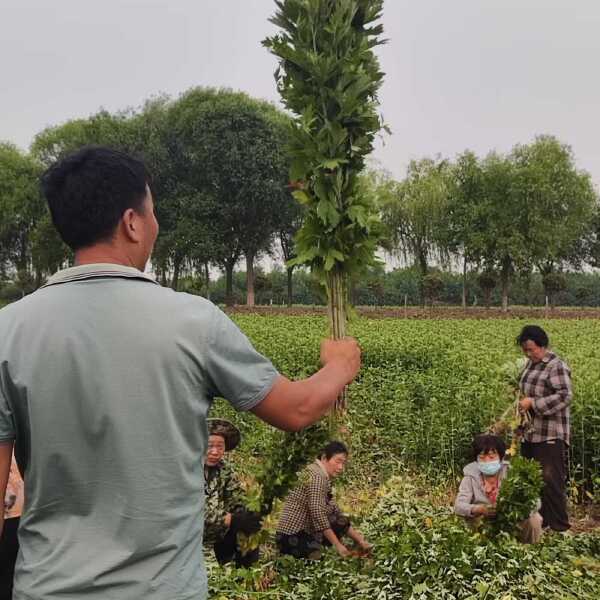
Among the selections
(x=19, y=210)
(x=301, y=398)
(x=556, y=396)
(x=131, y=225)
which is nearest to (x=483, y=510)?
(x=556, y=396)

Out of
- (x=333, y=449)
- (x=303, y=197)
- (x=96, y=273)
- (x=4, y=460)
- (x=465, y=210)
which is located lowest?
(x=333, y=449)

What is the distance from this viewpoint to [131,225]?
168cm

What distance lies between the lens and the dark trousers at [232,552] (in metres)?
4.44

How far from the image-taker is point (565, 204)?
44.2 m

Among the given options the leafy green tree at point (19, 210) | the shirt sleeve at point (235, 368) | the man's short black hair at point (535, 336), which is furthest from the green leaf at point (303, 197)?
the leafy green tree at point (19, 210)

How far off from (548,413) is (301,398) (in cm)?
516

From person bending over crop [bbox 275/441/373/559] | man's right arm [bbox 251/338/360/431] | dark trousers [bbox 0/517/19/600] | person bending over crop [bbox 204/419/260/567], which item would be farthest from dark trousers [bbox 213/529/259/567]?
man's right arm [bbox 251/338/360/431]

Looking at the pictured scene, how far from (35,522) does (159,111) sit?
45.3 meters

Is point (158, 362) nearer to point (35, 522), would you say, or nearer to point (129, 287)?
point (129, 287)

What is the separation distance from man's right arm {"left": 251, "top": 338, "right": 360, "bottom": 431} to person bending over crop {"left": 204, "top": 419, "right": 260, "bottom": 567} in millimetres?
2713

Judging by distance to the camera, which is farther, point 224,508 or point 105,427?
point 224,508

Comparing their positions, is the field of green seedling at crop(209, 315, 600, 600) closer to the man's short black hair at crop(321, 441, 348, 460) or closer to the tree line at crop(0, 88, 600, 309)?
the man's short black hair at crop(321, 441, 348, 460)

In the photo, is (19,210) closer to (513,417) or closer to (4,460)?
(513,417)

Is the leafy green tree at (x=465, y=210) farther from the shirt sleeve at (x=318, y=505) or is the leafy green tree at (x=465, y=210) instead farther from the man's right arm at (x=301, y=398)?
the man's right arm at (x=301, y=398)
